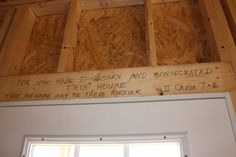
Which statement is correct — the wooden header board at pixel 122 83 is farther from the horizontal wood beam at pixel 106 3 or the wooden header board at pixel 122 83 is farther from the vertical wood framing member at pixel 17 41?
the horizontal wood beam at pixel 106 3

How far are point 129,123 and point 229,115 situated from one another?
0.43 metres

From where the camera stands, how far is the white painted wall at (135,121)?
892mm

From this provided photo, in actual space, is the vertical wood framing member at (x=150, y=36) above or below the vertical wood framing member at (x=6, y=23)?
below

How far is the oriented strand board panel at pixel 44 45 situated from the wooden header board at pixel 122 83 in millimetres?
175

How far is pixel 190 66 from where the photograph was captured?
3.54ft

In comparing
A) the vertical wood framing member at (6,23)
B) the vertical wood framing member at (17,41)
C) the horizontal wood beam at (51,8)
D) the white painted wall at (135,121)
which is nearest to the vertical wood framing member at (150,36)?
the white painted wall at (135,121)

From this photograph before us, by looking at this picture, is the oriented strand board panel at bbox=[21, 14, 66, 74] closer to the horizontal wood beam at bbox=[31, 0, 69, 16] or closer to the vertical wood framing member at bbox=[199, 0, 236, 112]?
the horizontal wood beam at bbox=[31, 0, 69, 16]

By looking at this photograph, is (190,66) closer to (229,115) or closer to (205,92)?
(205,92)

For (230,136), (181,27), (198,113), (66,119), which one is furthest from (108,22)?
(230,136)

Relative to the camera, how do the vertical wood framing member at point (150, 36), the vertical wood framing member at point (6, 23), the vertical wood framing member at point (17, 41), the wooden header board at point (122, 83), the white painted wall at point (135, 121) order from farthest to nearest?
1. the vertical wood framing member at point (6, 23)
2. the vertical wood framing member at point (17, 41)
3. the vertical wood framing member at point (150, 36)
4. the wooden header board at point (122, 83)
5. the white painted wall at point (135, 121)

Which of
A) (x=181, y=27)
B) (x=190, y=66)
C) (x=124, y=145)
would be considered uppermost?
(x=181, y=27)

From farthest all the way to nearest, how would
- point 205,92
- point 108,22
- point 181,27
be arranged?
point 108,22 < point 181,27 < point 205,92

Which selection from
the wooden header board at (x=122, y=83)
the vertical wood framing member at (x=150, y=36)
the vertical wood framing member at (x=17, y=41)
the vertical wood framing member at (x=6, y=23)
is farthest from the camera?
the vertical wood framing member at (x=6, y=23)

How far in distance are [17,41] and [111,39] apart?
1.94ft
